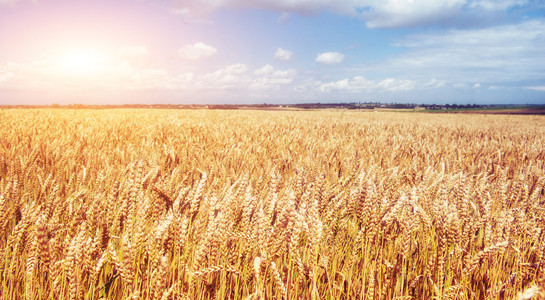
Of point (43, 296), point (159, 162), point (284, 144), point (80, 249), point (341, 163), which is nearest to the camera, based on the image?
point (80, 249)

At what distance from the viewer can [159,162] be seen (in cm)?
353

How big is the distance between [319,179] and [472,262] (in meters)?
0.87

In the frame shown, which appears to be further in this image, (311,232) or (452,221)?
(452,221)

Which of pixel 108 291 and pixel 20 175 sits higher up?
pixel 20 175

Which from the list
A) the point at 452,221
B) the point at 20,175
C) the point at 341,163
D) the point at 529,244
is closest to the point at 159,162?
the point at 20,175

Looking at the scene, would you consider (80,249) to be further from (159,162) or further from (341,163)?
(341,163)

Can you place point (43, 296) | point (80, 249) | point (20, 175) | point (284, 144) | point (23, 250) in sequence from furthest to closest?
point (284, 144) < point (20, 175) < point (23, 250) < point (43, 296) < point (80, 249)

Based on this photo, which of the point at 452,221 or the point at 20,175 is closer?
the point at 452,221

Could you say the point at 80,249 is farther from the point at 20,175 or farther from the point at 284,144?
the point at 284,144

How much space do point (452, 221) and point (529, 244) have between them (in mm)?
1027

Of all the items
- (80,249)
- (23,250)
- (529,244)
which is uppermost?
(80,249)

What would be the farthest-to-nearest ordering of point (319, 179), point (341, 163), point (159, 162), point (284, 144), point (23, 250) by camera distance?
point (284, 144), point (341, 163), point (159, 162), point (319, 179), point (23, 250)

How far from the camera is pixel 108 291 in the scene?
53.3 inches

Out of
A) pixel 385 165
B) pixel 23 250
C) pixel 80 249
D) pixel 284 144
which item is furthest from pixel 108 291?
pixel 284 144
